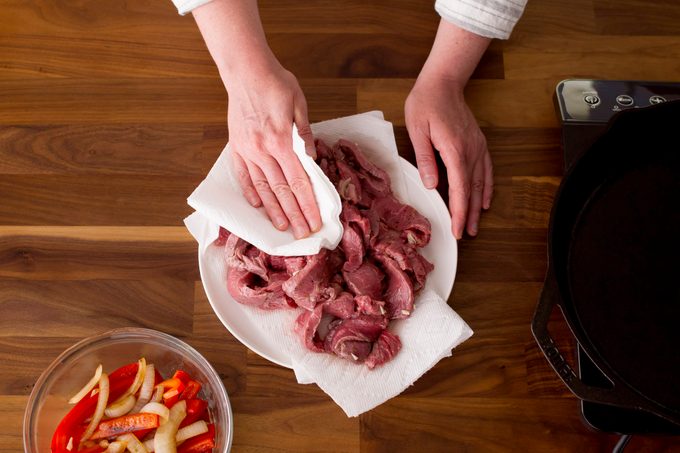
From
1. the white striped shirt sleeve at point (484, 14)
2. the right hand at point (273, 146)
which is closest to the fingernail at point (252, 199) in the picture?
the right hand at point (273, 146)

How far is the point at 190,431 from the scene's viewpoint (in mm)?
1362

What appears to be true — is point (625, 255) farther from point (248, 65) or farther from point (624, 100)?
point (248, 65)

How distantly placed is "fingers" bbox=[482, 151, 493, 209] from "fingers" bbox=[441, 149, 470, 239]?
7 cm

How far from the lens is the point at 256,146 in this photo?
1.43 m

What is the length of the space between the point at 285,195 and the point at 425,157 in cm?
37

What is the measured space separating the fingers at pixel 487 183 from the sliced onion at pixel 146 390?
3.00ft

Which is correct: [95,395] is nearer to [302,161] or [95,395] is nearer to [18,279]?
[18,279]

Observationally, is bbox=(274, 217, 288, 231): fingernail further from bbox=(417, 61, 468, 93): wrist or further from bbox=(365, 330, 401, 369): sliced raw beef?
bbox=(417, 61, 468, 93): wrist

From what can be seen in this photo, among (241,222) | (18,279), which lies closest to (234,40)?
(241,222)

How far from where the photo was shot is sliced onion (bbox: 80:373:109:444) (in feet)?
4.39

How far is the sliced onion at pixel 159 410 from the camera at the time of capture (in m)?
1.33

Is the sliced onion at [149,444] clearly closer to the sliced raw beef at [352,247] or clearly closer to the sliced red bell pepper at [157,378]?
the sliced red bell pepper at [157,378]

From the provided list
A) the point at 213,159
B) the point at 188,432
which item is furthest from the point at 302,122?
the point at 188,432

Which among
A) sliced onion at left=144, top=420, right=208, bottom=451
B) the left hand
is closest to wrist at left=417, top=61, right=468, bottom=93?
the left hand
